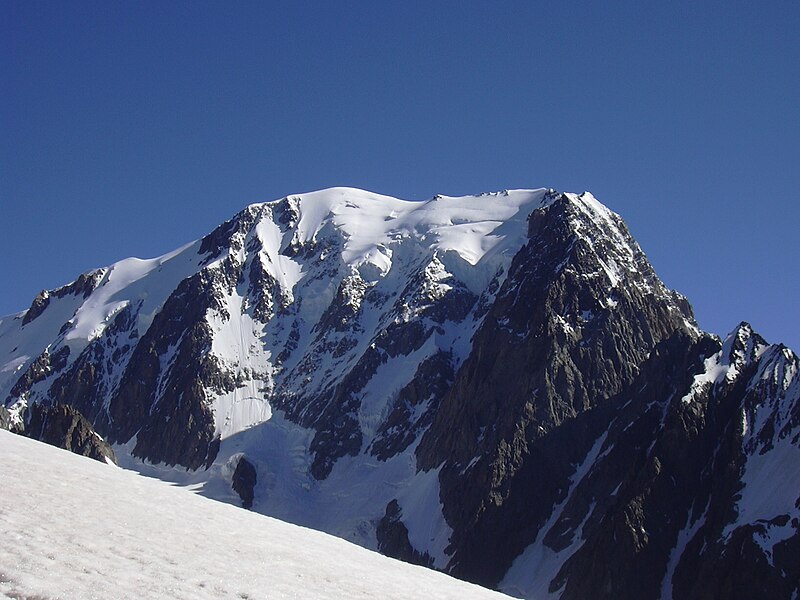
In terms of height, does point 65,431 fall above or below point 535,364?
below

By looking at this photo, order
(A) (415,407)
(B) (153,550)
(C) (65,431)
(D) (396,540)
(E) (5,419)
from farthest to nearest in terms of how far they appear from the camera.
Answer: (A) (415,407)
(D) (396,540)
(C) (65,431)
(E) (5,419)
(B) (153,550)

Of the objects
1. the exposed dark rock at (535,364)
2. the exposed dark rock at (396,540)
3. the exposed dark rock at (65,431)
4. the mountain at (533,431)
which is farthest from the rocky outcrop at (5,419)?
the exposed dark rock at (535,364)

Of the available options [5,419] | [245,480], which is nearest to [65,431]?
[5,419]

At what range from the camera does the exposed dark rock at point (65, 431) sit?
443 ft

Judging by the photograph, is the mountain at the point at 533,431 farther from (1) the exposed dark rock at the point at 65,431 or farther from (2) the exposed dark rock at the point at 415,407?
(1) the exposed dark rock at the point at 65,431

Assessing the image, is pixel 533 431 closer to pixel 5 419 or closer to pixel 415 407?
pixel 415 407

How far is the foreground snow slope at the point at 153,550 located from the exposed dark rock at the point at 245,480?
134m

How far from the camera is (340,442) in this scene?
174m

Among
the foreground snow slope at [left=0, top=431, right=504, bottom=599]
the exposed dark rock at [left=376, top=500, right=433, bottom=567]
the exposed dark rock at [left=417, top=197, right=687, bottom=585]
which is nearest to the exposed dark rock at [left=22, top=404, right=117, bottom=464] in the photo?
the exposed dark rock at [left=376, top=500, right=433, bottom=567]

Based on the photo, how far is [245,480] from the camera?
170 m

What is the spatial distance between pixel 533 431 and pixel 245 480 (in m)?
52.3

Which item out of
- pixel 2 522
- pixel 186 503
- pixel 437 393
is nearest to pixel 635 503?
pixel 437 393

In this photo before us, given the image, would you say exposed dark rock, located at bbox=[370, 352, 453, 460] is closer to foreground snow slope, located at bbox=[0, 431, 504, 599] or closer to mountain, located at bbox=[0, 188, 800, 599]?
mountain, located at bbox=[0, 188, 800, 599]

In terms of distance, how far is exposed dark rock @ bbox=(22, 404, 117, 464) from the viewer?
13512cm
